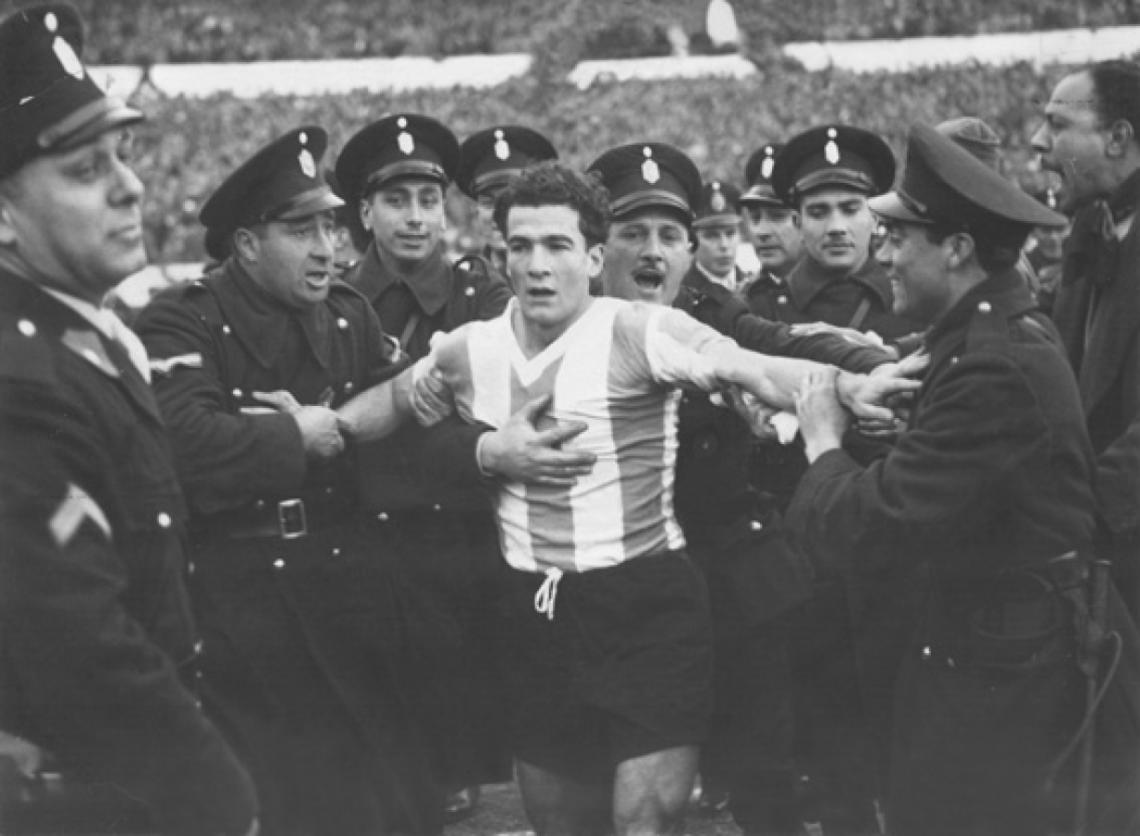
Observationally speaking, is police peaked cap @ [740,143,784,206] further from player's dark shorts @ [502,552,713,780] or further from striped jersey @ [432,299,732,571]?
player's dark shorts @ [502,552,713,780]

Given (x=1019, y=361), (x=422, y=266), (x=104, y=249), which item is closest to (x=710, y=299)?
(x=422, y=266)

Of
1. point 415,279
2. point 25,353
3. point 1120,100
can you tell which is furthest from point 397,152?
Result: point 25,353

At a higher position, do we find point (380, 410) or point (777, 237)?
point (777, 237)

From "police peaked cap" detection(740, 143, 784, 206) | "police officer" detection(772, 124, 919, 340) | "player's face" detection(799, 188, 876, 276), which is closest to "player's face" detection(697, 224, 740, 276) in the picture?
"police peaked cap" detection(740, 143, 784, 206)

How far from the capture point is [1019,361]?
12.1 ft

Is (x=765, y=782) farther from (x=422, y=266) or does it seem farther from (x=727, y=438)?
(x=422, y=266)

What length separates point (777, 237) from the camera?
319 inches

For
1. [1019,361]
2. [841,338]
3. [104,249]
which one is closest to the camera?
[104,249]

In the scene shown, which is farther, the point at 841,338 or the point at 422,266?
the point at 422,266

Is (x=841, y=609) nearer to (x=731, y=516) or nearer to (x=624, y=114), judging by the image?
(x=731, y=516)

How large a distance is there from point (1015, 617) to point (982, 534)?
218 millimetres

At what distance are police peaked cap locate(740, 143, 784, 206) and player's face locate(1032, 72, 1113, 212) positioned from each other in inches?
108

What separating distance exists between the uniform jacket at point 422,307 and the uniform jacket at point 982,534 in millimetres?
1997

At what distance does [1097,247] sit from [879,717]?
1603 millimetres
